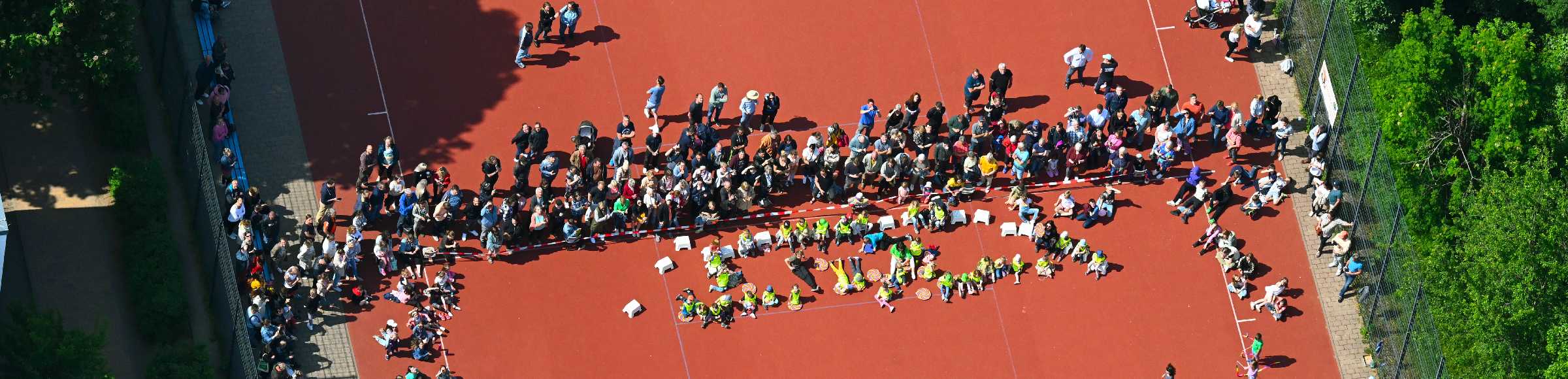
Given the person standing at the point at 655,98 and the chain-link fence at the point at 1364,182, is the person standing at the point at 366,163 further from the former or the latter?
the chain-link fence at the point at 1364,182

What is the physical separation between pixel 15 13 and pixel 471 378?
11156 millimetres

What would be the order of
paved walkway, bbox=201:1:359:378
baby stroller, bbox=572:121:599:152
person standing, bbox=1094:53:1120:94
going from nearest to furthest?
paved walkway, bbox=201:1:359:378 < baby stroller, bbox=572:121:599:152 < person standing, bbox=1094:53:1120:94

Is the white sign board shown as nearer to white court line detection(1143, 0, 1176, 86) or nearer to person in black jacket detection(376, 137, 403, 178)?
white court line detection(1143, 0, 1176, 86)

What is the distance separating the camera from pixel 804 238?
43562mm

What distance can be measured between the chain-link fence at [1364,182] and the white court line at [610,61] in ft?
49.2

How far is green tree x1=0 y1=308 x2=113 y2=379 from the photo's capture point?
123 ft

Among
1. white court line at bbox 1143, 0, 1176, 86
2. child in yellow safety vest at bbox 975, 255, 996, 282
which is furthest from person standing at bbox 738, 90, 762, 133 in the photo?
white court line at bbox 1143, 0, 1176, 86

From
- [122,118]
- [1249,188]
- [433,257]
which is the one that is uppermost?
[122,118]

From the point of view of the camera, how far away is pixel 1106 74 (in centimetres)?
4544

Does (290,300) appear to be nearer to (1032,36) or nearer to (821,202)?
(821,202)

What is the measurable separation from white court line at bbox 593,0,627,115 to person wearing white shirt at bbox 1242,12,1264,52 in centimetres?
1386

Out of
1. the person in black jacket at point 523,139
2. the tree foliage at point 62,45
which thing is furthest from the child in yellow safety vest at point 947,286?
the tree foliage at point 62,45

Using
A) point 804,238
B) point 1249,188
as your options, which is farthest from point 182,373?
point 1249,188

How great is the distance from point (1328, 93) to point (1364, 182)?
95.8 inches
